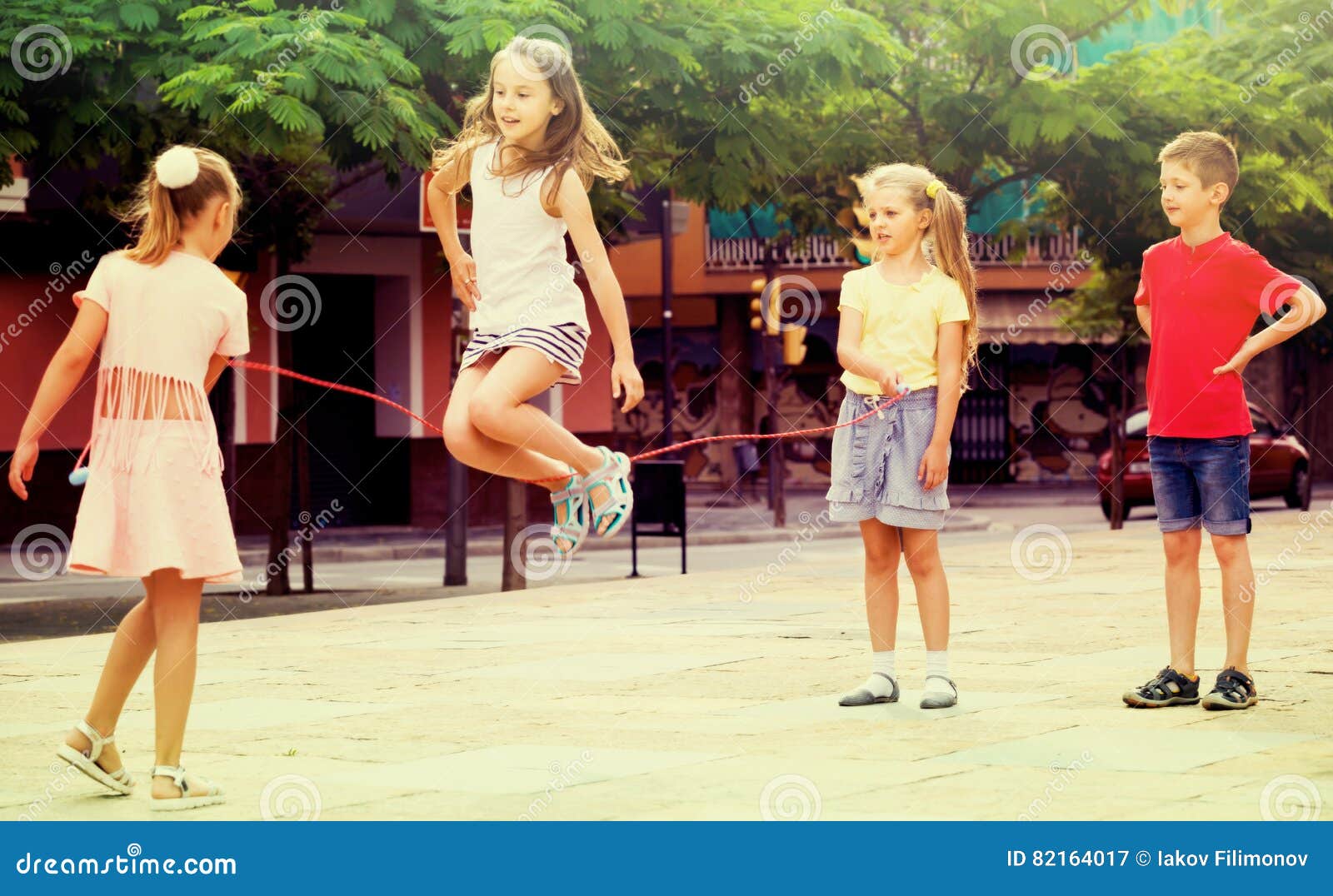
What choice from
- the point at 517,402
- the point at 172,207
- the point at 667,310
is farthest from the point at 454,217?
the point at 667,310

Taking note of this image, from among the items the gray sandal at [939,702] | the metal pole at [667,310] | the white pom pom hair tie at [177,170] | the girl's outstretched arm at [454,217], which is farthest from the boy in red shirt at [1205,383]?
the metal pole at [667,310]

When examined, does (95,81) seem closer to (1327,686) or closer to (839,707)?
(839,707)

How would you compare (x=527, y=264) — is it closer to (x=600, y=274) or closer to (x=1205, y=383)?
(x=600, y=274)

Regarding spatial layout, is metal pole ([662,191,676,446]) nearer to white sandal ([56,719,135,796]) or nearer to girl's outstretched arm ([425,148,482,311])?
girl's outstretched arm ([425,148,482,311])

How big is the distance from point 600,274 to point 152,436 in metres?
1.44

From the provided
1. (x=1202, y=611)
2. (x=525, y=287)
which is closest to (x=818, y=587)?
(x=1202, y=611)

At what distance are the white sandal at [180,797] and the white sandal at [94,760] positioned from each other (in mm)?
139

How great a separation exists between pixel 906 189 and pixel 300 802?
302 cm

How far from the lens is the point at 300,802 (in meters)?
4.85

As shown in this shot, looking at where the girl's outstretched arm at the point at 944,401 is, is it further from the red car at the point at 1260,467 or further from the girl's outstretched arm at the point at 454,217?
the red car at the point at 1260,467

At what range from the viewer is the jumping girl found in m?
5.66

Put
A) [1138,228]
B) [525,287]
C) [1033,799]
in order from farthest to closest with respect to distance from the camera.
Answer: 1. [1138,228]
2. [525,287]
3. [1033,799]

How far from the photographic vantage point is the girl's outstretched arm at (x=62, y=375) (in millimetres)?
4922

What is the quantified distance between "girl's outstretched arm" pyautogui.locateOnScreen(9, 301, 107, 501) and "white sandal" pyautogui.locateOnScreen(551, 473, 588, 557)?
1611mm
